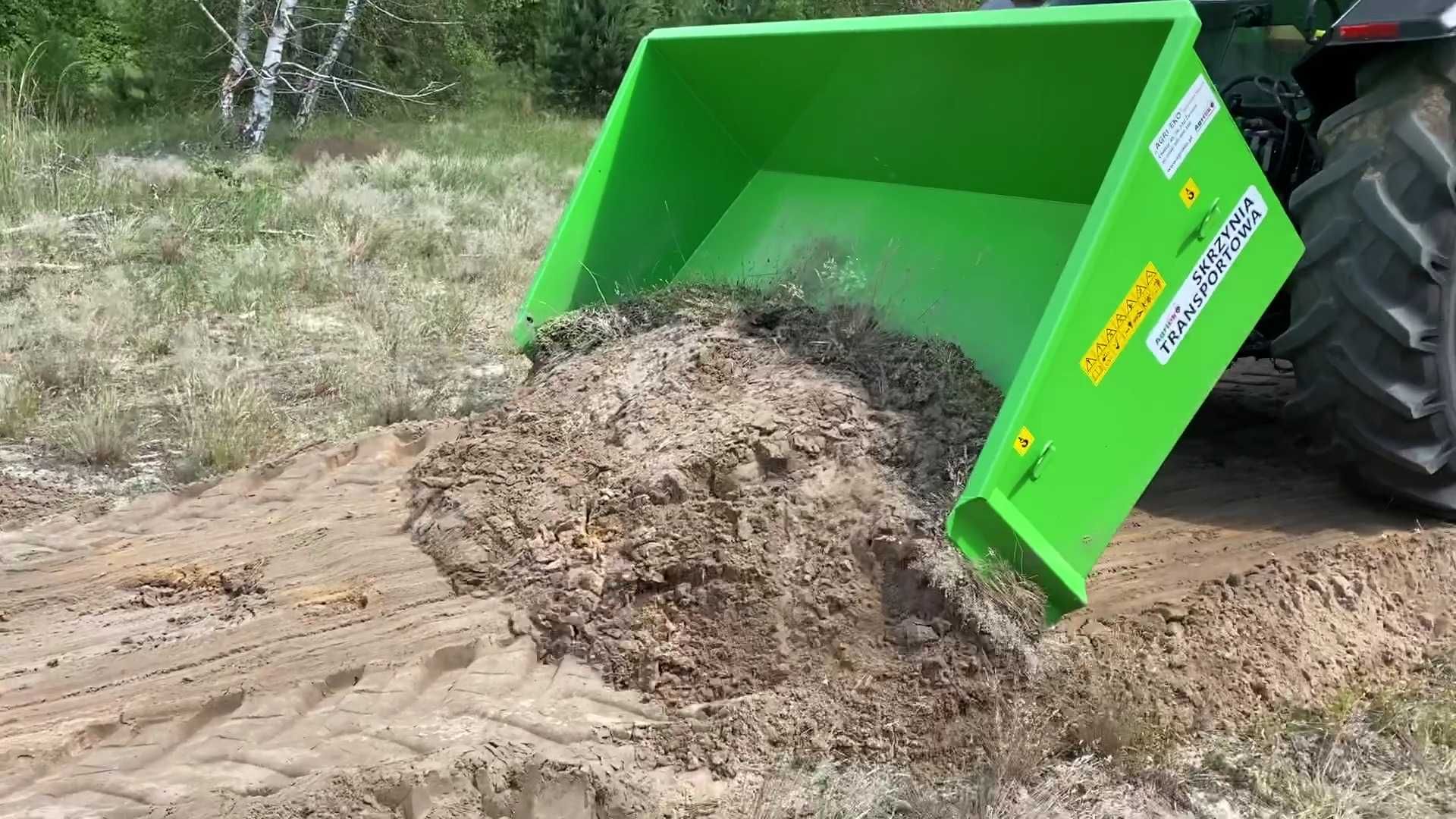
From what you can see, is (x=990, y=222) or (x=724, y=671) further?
(x=990, y=222)

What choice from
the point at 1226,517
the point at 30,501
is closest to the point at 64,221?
Answer: the point at 30,501

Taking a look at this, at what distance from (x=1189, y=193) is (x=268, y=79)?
1186cm

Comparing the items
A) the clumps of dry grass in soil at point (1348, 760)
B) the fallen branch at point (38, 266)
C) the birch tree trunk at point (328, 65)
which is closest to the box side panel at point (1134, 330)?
the clumps of dry grass in soil at point (1348, 760)

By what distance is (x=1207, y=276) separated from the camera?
2637 millimetres

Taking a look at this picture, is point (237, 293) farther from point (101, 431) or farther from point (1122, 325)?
point (1122, 325)

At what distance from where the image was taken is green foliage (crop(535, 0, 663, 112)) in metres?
20.4

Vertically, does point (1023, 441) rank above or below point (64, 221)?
above

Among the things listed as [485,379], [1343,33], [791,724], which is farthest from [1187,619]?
[485,379]

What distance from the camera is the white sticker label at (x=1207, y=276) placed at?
257cm

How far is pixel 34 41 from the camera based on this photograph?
17531mm

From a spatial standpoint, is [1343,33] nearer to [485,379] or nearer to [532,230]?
[485,379]

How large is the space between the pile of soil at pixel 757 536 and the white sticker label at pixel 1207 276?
0.47 meters

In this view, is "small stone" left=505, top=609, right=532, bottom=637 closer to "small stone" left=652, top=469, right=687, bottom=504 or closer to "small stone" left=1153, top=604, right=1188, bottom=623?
"small stone" left=652, top=469, right=687, bottom=504

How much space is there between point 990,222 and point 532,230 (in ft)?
17.9
